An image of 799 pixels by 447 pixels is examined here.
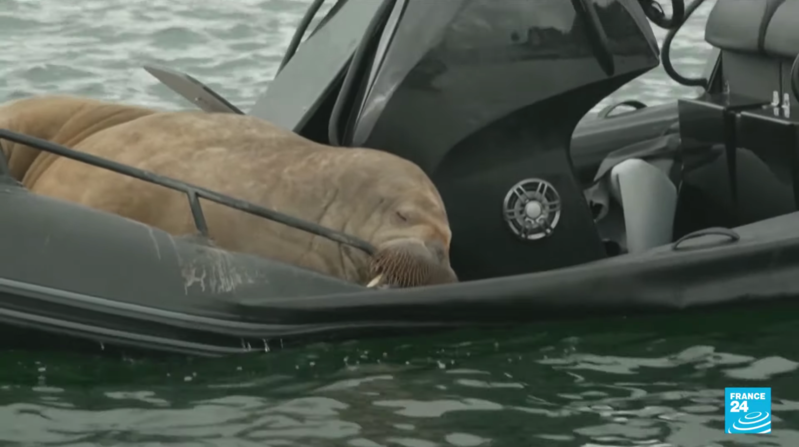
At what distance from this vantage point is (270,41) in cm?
1259

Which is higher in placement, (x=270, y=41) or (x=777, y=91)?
(x=777, y=91)

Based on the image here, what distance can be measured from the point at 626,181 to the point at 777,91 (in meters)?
0.60

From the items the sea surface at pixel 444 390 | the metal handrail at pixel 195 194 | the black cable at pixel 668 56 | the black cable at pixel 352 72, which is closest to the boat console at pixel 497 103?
the black cable at pixel 352 72

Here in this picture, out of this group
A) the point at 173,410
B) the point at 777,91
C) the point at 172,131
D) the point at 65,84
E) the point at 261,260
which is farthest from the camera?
the point at 65,84

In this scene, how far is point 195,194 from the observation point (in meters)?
4.70

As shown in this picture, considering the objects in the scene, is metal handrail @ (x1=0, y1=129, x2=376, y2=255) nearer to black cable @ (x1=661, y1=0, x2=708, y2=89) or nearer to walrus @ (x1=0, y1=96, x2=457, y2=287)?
walrus @ (x1=0, y1=96, x2=457, y2=287)

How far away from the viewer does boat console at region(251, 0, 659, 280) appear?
17.2 ft

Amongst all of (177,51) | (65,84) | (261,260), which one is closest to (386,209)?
(261,260)

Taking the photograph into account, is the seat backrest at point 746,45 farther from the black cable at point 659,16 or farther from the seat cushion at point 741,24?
the black cable at point 659,16

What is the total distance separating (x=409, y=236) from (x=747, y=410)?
1.10 metres

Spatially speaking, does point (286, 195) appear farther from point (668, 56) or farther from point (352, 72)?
point (668, 56)

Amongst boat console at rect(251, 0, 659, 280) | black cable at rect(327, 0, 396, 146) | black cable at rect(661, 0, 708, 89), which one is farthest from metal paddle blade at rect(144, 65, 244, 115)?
black cable at rect(661, 0, 708, 89)

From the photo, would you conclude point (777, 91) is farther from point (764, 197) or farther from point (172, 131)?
point (172, 131)

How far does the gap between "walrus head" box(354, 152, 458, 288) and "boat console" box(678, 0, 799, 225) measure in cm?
119
